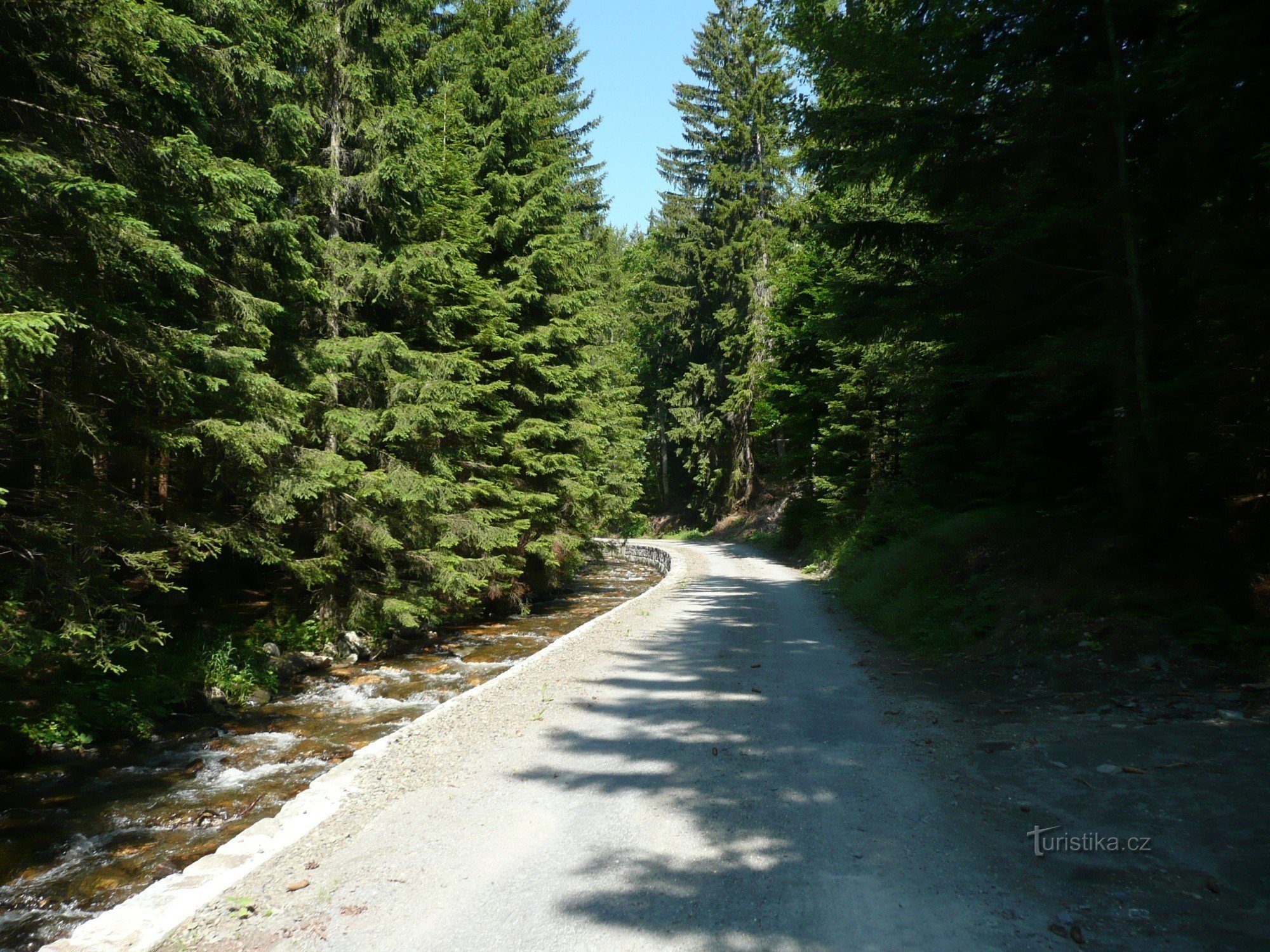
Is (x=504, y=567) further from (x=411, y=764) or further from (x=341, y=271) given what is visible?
(x=411, y=764)

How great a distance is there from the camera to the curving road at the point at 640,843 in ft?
11.3

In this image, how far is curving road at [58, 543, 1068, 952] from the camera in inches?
136

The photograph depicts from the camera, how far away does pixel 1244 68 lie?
229 inches

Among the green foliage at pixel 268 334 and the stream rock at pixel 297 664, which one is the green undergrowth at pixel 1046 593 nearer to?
the green foliage at pixel 268 334

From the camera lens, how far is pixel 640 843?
4.36m

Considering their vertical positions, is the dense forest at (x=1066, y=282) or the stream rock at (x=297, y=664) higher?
the dense forest at (x=1066, y=282)

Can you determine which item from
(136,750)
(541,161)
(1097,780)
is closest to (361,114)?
(541,161)

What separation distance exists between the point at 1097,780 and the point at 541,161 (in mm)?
18337

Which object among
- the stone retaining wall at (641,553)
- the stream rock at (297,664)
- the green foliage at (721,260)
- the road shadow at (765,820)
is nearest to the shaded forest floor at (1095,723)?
the road shadow at (765,820)

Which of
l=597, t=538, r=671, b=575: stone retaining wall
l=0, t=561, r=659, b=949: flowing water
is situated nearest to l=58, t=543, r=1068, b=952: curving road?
l=0, t=561, r=659, b=949: flowing water

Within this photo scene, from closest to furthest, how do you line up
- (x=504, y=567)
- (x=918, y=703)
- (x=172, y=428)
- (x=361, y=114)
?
(x=918, y=703) < (x=172, y=428) < (x=361, y=114) < (x=504, y=567)

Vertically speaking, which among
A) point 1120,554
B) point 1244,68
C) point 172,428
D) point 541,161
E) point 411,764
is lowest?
point 411,764

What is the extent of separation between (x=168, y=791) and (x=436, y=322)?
9.18m

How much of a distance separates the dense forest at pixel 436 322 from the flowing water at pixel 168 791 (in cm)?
84
